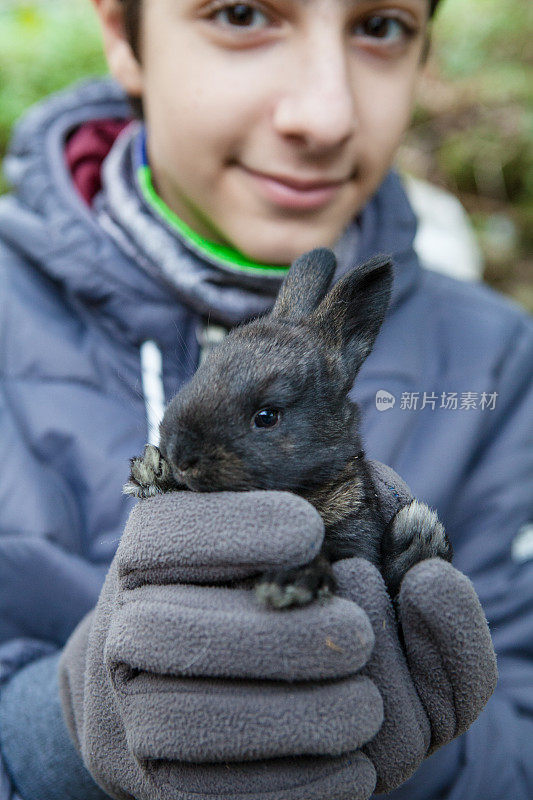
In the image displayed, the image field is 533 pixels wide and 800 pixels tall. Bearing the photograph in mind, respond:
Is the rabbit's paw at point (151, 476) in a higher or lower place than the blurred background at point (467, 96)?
higher

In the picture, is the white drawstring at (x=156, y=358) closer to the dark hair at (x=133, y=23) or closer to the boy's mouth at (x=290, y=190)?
the boy's mouth at (x=290, y=190)

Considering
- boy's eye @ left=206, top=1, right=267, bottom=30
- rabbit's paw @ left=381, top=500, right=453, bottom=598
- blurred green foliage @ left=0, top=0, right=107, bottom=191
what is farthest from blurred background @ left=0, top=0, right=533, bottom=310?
rabbit's paw @ left=381, top=500, right=453, bottom=598

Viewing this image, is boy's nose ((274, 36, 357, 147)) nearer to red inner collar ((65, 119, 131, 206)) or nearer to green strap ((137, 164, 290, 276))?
green strap ((137, 164, 290, 276))

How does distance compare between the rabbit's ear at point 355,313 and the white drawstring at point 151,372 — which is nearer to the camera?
the rabbit's ear at point 355,313

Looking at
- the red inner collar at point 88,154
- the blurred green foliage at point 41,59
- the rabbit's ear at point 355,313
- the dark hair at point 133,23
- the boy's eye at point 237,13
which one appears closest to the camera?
the rabbit's ear at point 355,313

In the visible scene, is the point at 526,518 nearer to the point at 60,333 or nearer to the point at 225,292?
the point at 225,292

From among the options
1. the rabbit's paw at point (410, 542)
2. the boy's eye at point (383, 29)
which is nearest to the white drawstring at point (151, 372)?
the rabbit's paw at point (410, 542)

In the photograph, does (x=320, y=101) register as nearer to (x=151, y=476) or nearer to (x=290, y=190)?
(x=290, y=190)
